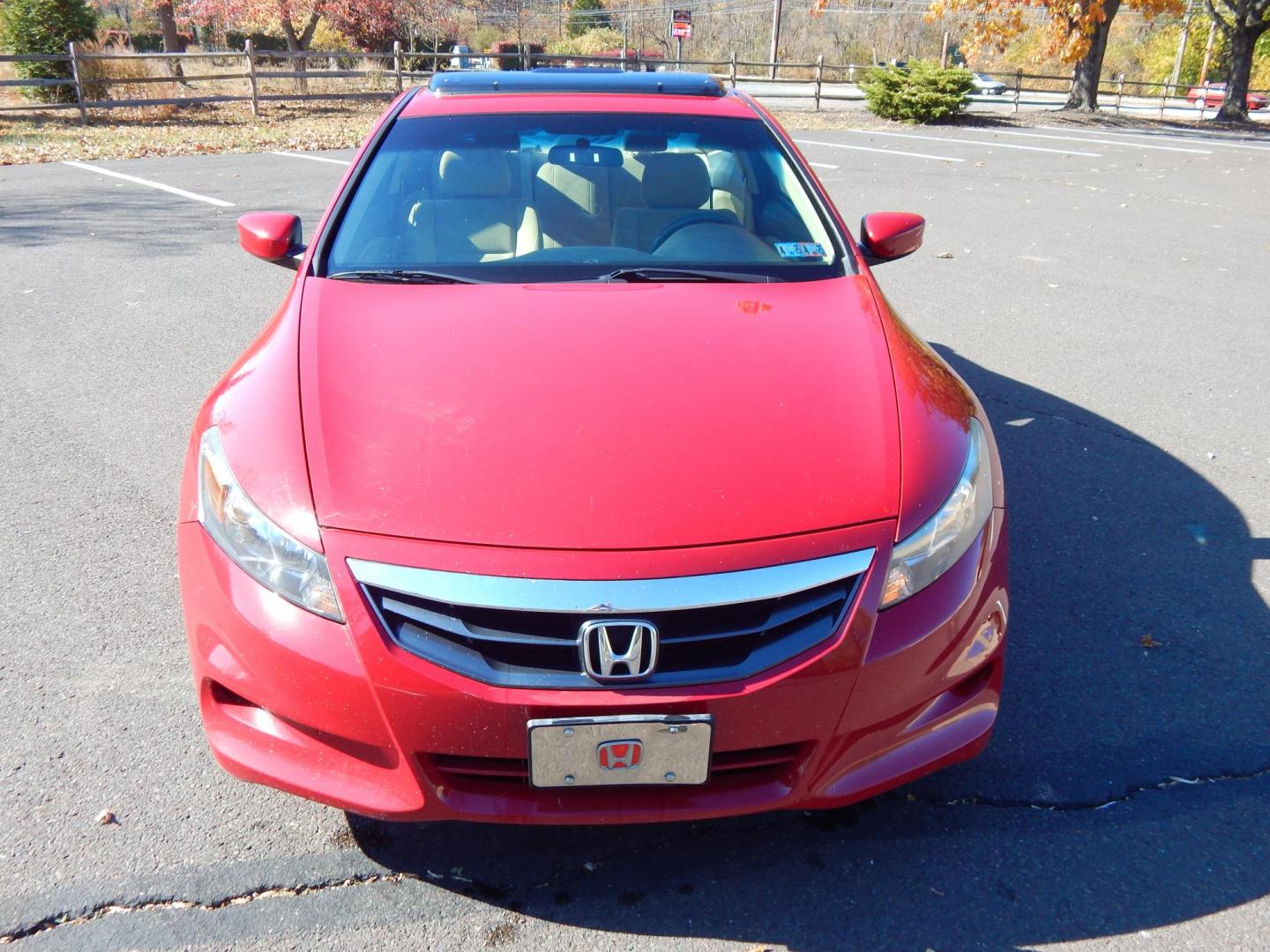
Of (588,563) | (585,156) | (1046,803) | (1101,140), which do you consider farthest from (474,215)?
(1101,140)

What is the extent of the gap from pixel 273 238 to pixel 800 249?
1.69 meters

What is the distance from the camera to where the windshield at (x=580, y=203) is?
3111 millimetres

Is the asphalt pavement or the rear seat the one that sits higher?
the rear seat

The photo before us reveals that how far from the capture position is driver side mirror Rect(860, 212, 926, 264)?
3.49 meters

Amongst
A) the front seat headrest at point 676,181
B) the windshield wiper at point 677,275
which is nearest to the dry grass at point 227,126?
the front seat headrest at point 676,181

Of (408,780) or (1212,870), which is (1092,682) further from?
(408,780)

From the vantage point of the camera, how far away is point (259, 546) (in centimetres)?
207

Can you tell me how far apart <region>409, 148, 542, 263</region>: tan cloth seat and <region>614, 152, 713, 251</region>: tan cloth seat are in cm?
32

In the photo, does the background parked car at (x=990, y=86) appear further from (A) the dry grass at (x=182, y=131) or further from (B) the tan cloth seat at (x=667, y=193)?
(B) the tan cloth seat at (x=667, y=193)

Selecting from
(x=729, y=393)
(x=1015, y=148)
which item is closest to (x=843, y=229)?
(x=729, y=393)

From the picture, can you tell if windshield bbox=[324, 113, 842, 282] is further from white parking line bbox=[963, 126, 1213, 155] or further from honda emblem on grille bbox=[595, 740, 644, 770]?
white parking line bbox=[963, 126, 1213, 155]

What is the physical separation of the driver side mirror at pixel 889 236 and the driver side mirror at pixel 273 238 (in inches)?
73.3

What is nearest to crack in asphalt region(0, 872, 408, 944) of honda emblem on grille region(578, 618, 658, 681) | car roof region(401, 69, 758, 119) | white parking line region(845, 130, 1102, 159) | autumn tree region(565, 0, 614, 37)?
honda emblem on grille region(578, 618, 658, 681)

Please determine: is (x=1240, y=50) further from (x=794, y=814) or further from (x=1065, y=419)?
(x=794, y=814)
